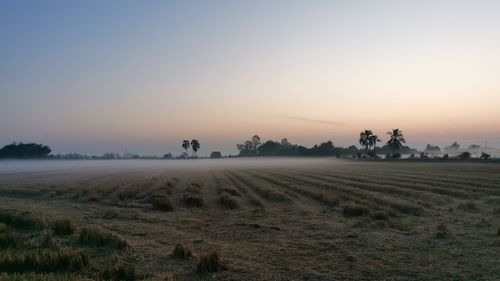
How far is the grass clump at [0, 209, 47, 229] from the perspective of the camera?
1878cm

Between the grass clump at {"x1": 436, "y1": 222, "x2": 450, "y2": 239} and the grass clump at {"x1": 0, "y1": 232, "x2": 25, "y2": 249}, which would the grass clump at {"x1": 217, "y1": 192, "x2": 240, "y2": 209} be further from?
the grass clump at {"x1": 0, "y1": 232, "x2": 25, "y2": 249}

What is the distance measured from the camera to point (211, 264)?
463 inches

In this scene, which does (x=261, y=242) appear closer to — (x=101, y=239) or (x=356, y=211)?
(x=101, y=239)

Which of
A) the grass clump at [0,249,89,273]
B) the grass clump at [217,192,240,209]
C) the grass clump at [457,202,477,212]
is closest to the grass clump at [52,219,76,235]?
the grass clump at [0,249,89,273]

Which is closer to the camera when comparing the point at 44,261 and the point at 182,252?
the point at 44,261

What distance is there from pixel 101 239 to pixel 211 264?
4.93m

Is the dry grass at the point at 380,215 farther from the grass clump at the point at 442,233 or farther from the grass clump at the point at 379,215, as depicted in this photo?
the grass clump at the point at 442,233

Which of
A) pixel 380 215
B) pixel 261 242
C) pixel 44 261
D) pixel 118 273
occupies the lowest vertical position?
pixel 261 242

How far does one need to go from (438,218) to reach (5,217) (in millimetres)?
19854

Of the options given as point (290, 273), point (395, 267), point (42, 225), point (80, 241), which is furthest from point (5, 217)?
point (395, 267)

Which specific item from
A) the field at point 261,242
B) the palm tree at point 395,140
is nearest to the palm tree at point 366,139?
the palm tree at point 395,140

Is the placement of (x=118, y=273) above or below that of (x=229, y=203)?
below

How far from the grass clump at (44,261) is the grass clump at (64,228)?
14.2 feet

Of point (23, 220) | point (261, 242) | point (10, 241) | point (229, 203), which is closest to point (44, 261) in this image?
point (10, 241)
